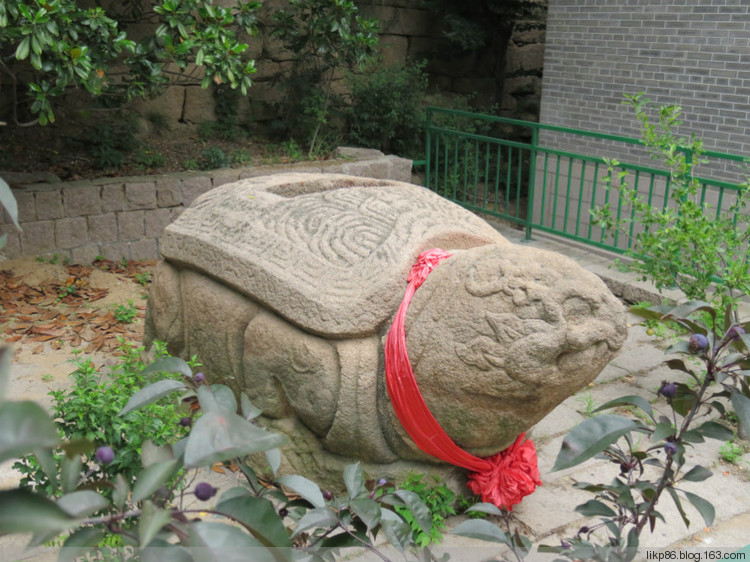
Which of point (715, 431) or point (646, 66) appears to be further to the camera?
point (646, 66)

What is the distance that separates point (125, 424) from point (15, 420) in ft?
5.21

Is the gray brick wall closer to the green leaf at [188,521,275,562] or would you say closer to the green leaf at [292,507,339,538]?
the green leaf at [292,507,339,538]

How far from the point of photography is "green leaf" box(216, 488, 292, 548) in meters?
0.82

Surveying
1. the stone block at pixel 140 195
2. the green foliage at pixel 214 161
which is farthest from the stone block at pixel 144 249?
Result: the green foliage at pixel 214 161

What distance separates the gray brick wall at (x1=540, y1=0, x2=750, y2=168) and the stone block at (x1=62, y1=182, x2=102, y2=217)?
4424mm

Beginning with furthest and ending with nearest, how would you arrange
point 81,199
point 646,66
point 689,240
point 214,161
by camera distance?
point 646,66
point 214,161
point 81,199
point 689,240

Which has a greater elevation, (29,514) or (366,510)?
(29,514)

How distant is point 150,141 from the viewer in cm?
664

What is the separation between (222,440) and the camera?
75 cm

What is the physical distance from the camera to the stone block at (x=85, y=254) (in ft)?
17.3

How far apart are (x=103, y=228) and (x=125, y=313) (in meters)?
1.13

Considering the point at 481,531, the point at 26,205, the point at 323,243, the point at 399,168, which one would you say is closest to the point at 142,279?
the point at 26,205

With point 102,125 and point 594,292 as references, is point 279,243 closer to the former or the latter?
point 594,292

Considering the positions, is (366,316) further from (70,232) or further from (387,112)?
(387,112)
